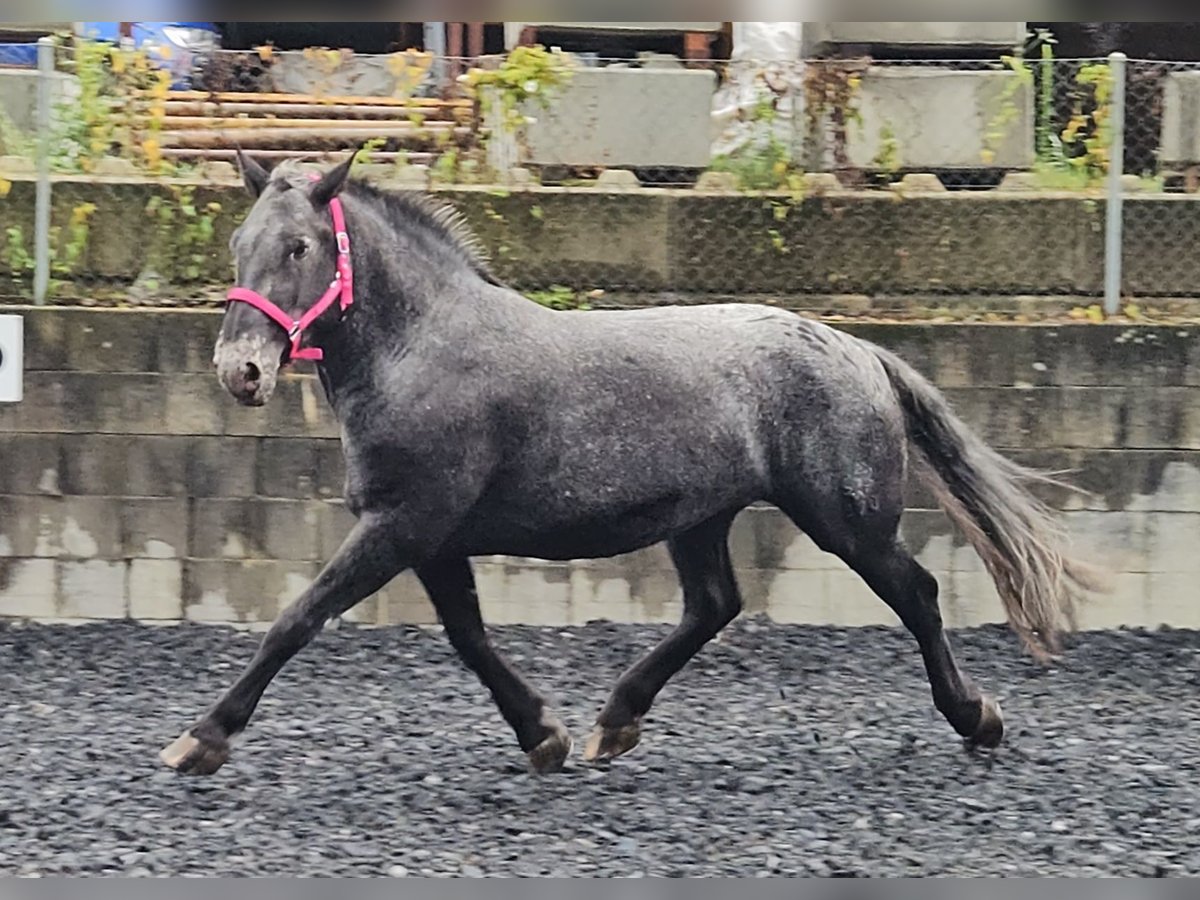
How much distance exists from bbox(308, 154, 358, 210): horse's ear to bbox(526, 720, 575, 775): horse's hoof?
5.77ft

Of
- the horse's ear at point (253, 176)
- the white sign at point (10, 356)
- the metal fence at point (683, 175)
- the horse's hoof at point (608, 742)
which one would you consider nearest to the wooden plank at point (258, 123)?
the metal fence at point (683, 175)

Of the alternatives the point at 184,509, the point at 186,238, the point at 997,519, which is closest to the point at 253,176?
the point at 997,519

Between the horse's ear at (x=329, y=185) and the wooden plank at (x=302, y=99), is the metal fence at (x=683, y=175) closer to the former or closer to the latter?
the wooden plank at (x=302, y=99)

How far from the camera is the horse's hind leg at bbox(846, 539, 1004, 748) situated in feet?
20.1

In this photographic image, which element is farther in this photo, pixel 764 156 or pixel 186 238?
pixel 764 156

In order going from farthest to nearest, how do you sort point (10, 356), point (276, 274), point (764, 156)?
point (764, 156), point (10, 356), point (276, 274)

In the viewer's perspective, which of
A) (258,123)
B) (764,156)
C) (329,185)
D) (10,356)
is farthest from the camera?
(258,123)

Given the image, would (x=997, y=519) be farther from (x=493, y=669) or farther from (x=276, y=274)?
(x=276, y=274)

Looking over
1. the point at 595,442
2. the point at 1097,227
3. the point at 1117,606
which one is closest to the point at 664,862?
the point at 595,442

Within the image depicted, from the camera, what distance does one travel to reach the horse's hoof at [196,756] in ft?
18.0

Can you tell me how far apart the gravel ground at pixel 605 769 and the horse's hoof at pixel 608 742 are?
0.05m

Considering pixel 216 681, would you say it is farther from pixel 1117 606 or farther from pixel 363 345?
pixel 1117 606

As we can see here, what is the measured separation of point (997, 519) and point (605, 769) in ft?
5.25

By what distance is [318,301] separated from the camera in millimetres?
5547
